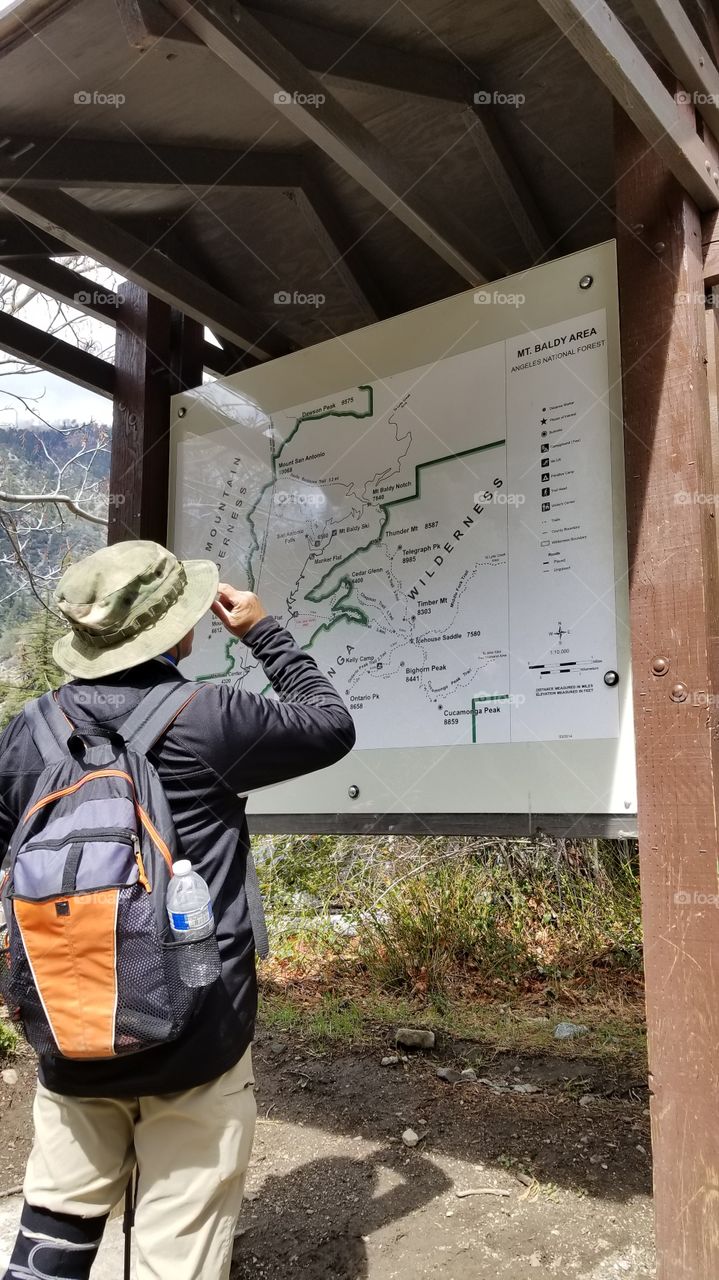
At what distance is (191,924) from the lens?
1.67 meters

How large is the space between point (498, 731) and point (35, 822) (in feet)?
5.12

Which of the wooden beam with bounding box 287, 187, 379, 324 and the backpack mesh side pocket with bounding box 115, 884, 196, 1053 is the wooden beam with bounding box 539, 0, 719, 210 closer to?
the wooden beam with bounding box 287, 187, 379, 324

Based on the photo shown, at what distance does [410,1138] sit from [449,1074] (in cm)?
68

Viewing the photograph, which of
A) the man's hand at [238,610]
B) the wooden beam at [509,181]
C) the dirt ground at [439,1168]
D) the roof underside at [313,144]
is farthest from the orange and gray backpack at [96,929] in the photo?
the wooden beam at [509,181]

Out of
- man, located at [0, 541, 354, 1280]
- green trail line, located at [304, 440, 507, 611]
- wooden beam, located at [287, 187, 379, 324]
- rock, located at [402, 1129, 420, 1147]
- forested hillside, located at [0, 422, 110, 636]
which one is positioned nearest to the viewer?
man, located at [0, 541, 354, 1280]

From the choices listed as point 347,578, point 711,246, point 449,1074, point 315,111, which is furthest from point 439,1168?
point 315,111

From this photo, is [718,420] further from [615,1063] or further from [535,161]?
[615,1063]

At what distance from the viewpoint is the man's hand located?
2203 millimetres

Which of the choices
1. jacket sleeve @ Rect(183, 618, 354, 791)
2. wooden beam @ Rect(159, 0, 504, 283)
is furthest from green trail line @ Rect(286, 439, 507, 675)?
jacket sleeve @ Rect(183, 618, 354, 791)

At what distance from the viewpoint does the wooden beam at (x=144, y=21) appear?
2361 mm

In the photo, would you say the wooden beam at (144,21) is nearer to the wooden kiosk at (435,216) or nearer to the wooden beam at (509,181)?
the wooden kiosk at (435,216)

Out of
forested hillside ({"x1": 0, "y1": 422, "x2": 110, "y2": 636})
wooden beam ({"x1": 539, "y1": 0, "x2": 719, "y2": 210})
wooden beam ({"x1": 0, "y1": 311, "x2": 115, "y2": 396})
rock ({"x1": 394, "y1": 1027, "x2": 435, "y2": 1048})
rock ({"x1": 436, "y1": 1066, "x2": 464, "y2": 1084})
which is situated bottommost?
rock ({"x1": 436, "y1": 1066, "x2": 464, "y2": 1084})

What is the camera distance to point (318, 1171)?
137 inches

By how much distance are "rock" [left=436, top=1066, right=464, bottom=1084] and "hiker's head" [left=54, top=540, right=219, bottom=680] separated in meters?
2.99
